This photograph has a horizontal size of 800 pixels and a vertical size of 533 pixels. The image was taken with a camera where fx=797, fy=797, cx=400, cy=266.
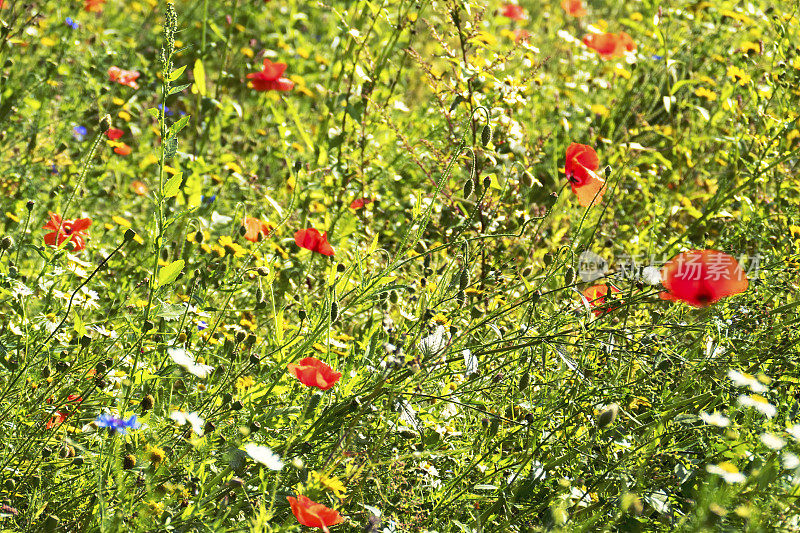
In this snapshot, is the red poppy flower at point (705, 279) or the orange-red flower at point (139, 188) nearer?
the red poppy flower at point (705, 279)

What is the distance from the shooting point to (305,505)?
1.21 m

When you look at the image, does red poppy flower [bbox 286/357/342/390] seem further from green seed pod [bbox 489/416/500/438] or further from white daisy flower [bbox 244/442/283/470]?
→ green seed pod [bbox 489/416/500/438]

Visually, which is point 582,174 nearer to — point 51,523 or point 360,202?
point 360,202

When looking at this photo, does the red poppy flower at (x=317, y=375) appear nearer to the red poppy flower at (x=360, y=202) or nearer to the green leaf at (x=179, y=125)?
the green leaf at (x=179, y=125)

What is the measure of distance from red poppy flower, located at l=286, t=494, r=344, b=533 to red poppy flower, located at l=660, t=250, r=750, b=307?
2.59ft

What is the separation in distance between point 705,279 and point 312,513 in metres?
0.86

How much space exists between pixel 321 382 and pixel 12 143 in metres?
1.98

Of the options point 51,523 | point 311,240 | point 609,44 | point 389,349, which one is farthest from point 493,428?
point 609,44

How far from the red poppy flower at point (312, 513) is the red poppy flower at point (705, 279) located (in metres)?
0.79

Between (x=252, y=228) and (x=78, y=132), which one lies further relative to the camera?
(x=78, y=132)

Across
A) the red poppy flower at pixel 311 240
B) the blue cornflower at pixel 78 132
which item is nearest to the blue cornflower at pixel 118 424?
the red poppy flower at pixel 311 240

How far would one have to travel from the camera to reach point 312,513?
1179 millimetres

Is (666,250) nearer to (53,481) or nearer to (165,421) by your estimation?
(165,421)

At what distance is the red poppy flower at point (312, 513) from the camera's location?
1183 millimetres
